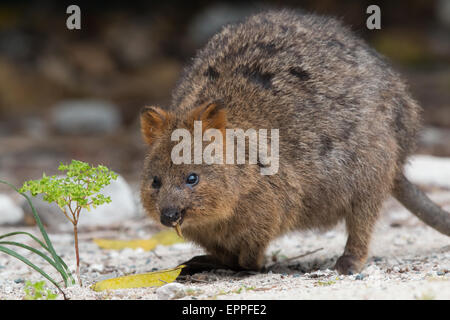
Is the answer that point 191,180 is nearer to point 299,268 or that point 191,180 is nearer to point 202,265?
point 202,265

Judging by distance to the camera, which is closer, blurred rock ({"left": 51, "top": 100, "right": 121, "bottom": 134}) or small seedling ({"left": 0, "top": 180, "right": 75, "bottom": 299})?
small seedling ({"left": 0, "top": 180, "right": 75, "bottom": 299})

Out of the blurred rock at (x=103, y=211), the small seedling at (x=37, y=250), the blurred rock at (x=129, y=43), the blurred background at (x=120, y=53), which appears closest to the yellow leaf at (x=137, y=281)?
the small seedling at (x=37, y=250)

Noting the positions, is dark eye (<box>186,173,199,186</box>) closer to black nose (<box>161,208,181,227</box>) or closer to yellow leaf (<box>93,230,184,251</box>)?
black nose (<box>161,208,181,227</box>)

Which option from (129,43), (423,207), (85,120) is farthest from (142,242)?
(129,43)

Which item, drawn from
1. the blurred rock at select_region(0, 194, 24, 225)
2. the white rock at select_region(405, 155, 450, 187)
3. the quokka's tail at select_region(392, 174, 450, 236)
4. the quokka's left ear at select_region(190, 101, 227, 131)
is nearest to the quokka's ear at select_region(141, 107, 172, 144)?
the quokka's left ear at select_region(190, 101, 227, 131)

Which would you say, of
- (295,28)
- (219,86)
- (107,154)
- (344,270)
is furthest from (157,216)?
(107,154)
